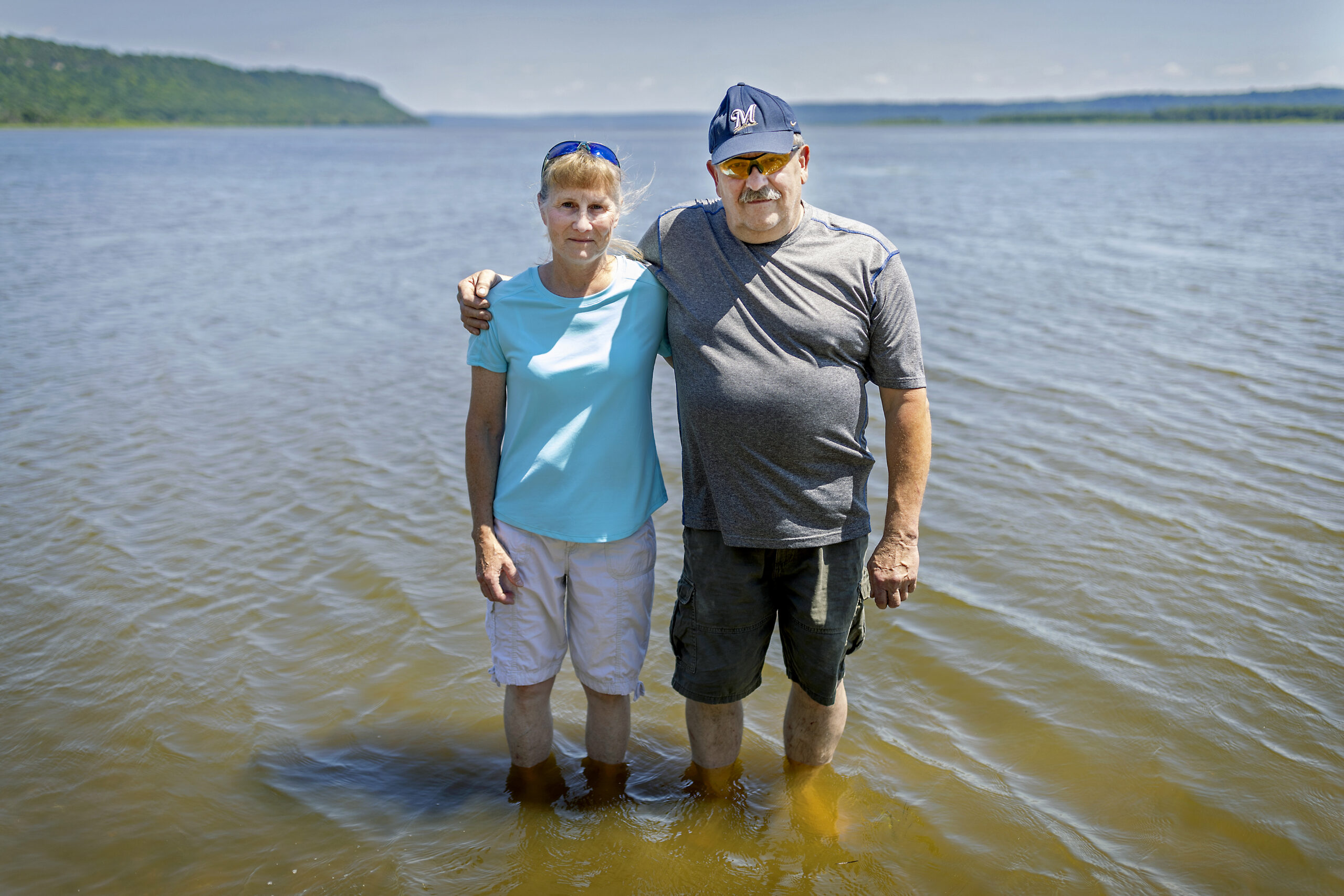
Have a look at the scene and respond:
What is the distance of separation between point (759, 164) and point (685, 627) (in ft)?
5.62

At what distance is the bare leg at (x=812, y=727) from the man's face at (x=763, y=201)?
5.85 feet

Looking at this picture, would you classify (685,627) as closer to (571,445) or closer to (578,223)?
(571,445)

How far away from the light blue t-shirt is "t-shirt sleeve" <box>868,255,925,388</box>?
77 cm

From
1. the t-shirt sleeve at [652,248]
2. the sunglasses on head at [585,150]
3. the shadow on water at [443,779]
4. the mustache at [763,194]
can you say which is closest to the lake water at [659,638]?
the shadow on water at [443,779]

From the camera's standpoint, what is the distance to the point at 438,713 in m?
4.65

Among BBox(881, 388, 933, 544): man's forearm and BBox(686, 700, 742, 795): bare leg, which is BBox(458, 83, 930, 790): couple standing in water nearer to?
BBox(881, 388, 933, 544): man's forearm

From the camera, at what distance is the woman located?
3246 mm

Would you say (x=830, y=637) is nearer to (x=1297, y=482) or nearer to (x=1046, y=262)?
(x=1297, y=482)

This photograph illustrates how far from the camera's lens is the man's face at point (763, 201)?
311cm

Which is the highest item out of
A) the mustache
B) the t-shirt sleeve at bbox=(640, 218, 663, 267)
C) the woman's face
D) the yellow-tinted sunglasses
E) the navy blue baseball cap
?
the navy blue baseball cap

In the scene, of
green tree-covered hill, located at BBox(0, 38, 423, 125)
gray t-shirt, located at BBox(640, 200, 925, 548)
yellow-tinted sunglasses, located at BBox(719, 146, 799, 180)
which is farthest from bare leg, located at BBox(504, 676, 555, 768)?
green tree-covered hill, located at BBox(0, 38, 423, 125)

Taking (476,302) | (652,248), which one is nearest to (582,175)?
(652,248)

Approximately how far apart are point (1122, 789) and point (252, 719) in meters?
4.03

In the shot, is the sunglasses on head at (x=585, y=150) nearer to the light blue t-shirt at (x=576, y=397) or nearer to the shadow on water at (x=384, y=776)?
the light blue t-shirt at (x=576, y=397)
